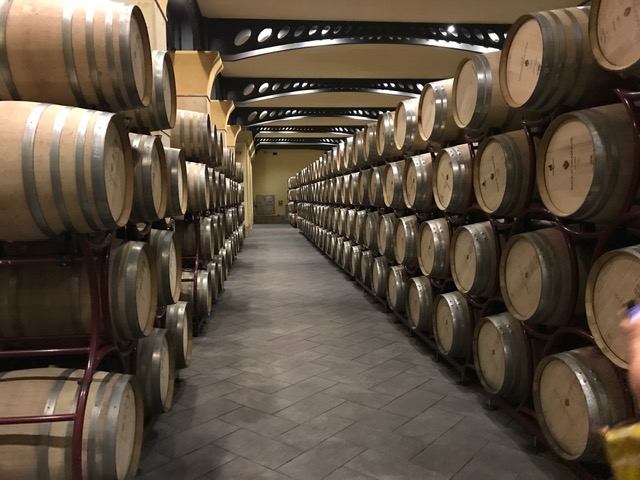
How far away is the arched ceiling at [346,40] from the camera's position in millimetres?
7742

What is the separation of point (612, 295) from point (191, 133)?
14.7 feet

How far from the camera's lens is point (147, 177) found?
2.97 m

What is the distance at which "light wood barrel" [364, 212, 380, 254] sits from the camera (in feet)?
20.9

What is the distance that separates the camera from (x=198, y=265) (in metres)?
5.41

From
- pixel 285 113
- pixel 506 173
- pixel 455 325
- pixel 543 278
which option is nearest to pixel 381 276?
pixel 455 325

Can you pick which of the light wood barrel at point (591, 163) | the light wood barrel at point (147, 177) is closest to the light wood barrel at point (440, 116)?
the light wood barrel at point (591, 163)

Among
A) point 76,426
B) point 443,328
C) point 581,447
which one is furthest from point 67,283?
point 443,328

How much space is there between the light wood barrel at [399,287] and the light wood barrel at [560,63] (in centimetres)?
288

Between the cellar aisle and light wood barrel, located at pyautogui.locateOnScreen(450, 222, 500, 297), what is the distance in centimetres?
87

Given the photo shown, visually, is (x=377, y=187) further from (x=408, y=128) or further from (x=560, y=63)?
(x=560, y=63)

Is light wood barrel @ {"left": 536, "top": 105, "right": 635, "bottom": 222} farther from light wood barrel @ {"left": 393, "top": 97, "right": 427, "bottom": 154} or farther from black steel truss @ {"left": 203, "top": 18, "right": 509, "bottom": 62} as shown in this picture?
black steel truss @ {"left": 203, "top": 18, "right": 509, "bottom": 62}

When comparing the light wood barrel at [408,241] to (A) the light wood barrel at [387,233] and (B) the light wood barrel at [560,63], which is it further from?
(B) the light wood barrel at [560,63]

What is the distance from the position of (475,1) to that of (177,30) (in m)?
5.13

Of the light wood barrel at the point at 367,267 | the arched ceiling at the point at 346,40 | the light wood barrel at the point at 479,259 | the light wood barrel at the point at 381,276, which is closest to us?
the light wood barrel at the point at 479,259
